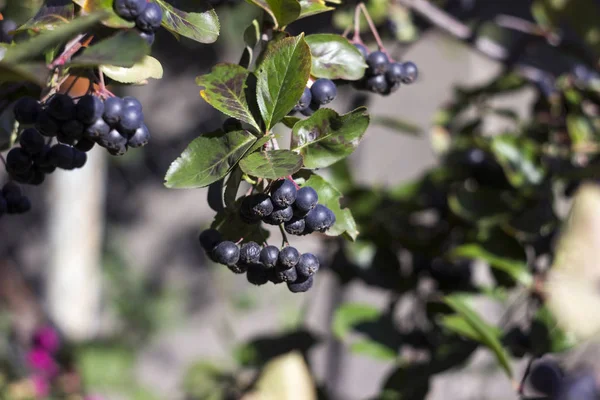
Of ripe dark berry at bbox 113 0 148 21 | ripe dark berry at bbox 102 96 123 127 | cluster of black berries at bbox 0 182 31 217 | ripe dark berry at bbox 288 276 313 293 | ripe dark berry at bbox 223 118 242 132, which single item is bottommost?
cluster of black berries at bbox 0 182 31 217

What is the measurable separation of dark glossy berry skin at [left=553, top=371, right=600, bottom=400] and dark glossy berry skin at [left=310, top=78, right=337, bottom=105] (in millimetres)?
336

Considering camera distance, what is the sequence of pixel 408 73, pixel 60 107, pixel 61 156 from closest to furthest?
pixel 60 107 < pixel 61 156 < pixel 408 73

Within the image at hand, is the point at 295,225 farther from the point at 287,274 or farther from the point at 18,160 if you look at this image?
the point at 18,160

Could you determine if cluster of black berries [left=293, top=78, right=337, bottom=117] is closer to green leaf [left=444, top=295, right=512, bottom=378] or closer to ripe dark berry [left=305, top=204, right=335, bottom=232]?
ripe dark berry [left=305, top=204, right=335, bottom=232]

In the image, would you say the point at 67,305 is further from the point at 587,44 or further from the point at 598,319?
the point at 598,319

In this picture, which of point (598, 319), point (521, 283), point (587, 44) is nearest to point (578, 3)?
point (587, 44)

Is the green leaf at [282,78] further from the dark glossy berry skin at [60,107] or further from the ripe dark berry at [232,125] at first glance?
the dark glossy berry skin at [60,107]

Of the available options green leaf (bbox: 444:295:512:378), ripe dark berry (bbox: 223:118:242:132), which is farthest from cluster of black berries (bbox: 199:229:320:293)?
green leaf (bbox: 444:295:512:378)

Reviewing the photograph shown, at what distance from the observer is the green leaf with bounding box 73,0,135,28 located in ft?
1.53

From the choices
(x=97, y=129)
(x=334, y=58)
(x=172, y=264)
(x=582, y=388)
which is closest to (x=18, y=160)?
(x=97, y=129)

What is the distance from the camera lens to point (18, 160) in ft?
1.90

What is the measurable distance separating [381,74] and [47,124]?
0.38m

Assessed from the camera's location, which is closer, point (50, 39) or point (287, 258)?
point (50, 39)

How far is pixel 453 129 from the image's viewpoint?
1431 millimetres
